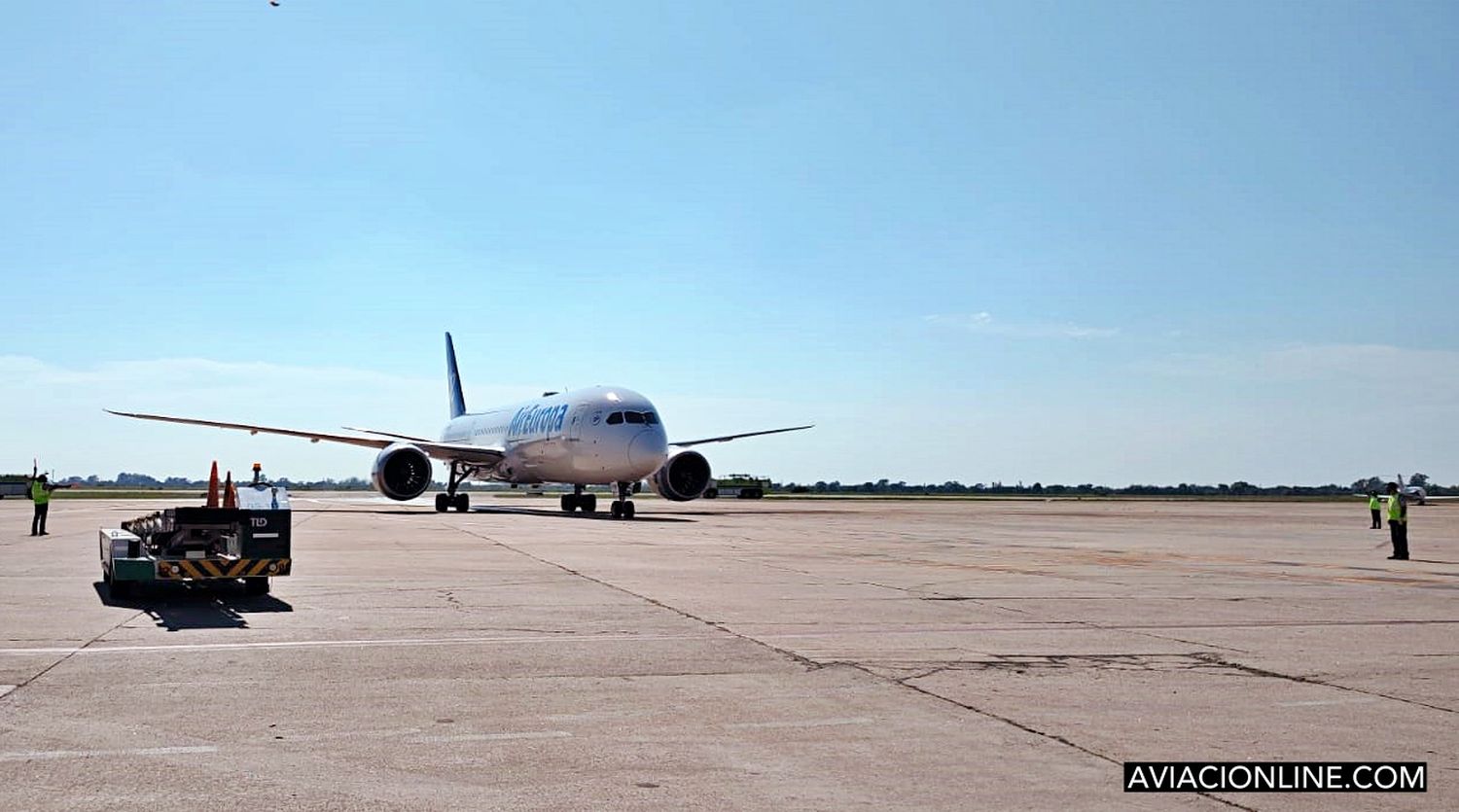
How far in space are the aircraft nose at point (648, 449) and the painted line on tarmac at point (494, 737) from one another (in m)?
33.3

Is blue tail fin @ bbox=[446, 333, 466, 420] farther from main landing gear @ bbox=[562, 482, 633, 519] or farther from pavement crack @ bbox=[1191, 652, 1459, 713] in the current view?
pavement crack @ bbox=[1191, 652, 1459, 713]

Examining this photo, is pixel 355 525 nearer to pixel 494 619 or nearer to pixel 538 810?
pixel 494 619

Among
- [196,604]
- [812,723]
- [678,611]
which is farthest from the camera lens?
[196,604]

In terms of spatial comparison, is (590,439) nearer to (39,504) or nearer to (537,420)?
(537,420)

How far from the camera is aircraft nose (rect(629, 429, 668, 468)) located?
40.4 metres

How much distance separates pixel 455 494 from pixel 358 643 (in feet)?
131

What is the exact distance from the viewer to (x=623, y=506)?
40812 mm

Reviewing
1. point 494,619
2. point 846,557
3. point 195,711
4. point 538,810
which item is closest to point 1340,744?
point 538,810

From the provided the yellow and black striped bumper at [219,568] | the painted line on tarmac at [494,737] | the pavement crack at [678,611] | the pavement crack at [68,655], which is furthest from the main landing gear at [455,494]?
the painted line on tarmac at [494,737]

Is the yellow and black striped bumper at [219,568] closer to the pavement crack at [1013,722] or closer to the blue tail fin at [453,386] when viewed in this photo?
the pavement crack at [1013,722]

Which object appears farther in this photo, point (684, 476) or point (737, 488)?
point (737, 488)

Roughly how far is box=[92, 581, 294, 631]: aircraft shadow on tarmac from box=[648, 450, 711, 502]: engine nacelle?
29.1m

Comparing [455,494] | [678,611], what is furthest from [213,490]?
[455,494]

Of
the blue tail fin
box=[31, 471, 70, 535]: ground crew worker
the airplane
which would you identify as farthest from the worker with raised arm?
the blue tail fin
